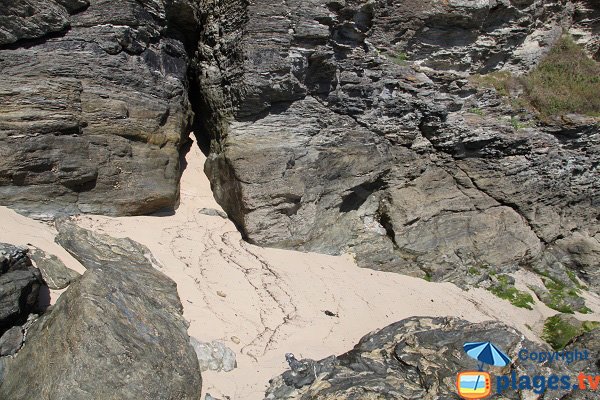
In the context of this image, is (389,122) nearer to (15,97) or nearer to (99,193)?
(99,193)

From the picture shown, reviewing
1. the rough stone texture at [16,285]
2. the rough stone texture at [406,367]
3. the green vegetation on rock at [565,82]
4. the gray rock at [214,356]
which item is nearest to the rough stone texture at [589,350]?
the rough stone texture at [406,367]

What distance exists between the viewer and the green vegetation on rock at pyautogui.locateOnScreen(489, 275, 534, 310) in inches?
394

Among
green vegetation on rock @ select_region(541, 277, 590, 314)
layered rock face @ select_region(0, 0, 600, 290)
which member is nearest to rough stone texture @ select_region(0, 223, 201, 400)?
layered rock face @ select_region(0, 0, 600, 290)

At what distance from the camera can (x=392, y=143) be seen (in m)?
10.5

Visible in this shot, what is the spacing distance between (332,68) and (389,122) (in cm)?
178

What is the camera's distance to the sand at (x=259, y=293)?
6.31m

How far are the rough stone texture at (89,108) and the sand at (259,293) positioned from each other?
0.45m

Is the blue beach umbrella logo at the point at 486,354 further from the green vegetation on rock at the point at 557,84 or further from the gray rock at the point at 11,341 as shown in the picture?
the green vegetation on rock at the point at 557,84

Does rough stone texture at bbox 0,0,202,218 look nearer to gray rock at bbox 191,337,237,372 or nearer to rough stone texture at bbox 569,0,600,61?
gray rock at bbox 191,337,237,372

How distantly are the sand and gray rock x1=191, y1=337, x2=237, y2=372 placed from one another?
4.0 inches

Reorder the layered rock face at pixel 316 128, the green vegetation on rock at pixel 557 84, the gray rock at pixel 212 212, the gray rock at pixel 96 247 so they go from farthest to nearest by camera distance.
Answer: the green vegetation on rock at pixel 557 84 → the gray rock at pixel 212 212 → the layered rock face at pixel 316 128 → the gray rock at pixel 96 247

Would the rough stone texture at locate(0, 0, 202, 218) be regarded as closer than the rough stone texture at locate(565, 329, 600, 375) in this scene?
No

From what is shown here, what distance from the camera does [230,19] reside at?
945 centimetres

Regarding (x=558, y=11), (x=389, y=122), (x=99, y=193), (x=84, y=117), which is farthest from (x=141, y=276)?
(x=558, y=11)
